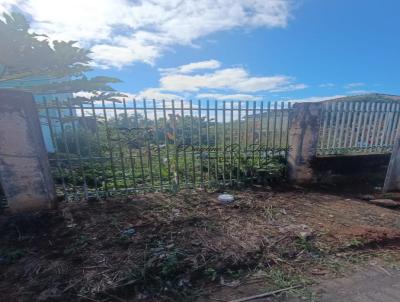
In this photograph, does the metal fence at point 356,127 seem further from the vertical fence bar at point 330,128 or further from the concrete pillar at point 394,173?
the concrete pillar at point 394,173

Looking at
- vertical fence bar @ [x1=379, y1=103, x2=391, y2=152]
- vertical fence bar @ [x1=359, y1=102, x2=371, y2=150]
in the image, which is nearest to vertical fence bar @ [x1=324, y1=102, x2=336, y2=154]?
vertical fence bar @ [x1=359, y1=102, x2=371, y2=150]

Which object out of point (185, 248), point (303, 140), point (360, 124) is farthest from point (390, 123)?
point (185, 248)

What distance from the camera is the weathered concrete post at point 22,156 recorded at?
10.3ft

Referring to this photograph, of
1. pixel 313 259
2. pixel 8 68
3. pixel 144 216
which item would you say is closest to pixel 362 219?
pixel 313 259

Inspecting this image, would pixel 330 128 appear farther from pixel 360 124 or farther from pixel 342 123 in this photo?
pixel 360 124

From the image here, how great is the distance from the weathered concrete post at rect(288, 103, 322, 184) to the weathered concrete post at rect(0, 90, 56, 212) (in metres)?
4.82

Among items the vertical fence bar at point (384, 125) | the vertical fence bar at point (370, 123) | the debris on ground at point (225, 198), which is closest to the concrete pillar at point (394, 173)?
the vertical fence bar at point (370, 123)

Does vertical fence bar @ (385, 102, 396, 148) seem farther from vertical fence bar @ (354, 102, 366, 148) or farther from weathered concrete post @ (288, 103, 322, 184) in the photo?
weathered concrete post @ (288, 103, 322, 184)

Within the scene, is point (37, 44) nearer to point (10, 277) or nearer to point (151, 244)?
point (10, 277)

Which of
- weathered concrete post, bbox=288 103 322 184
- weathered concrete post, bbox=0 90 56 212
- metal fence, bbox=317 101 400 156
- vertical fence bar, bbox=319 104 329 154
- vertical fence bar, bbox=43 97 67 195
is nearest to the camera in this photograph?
weathered concrete post, bbox=0 90 56 212

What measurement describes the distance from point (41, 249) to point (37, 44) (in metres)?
3.59

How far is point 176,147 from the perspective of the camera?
14.3 feet

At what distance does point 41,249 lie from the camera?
8.84 ft

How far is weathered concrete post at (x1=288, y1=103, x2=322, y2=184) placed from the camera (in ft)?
15.1
